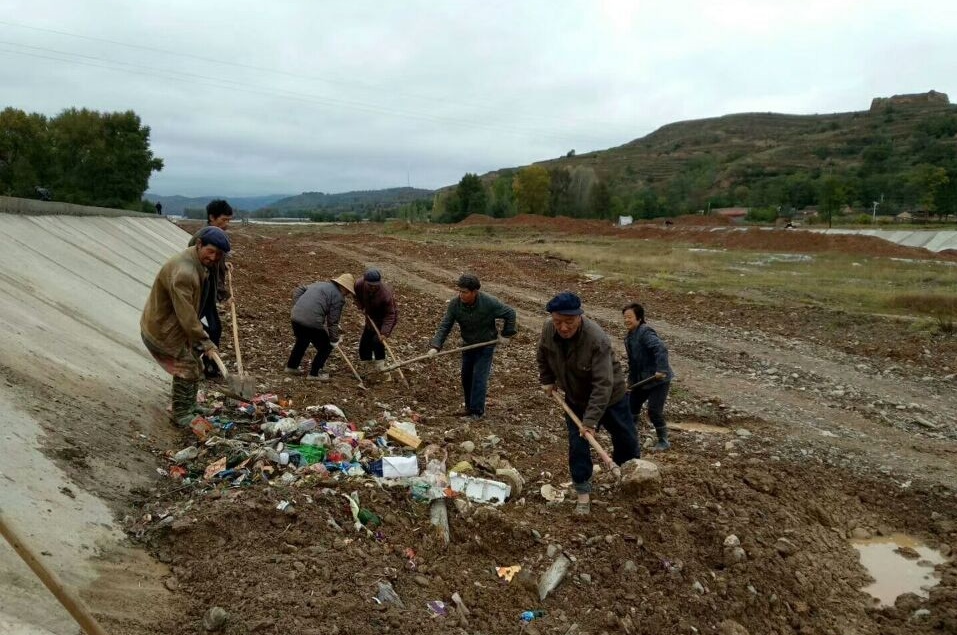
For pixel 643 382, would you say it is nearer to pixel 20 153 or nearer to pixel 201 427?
pixel 201 427

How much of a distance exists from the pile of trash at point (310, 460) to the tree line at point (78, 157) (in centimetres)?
3835

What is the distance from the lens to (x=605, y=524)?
176 inches

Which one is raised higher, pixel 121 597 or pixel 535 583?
pixel 121 597

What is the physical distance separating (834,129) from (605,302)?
129m

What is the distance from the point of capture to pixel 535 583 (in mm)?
3916

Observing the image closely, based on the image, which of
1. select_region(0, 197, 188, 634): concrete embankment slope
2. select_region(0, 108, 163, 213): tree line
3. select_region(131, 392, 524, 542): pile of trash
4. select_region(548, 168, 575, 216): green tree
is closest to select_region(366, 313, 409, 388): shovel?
select_region(131, 392, 524, 542): pile of trash

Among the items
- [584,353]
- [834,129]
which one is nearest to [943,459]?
[584,353]

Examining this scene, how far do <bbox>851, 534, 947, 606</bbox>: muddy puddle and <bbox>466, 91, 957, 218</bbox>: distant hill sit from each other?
5246 centimetres

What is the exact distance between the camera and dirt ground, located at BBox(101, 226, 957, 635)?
11.2ft

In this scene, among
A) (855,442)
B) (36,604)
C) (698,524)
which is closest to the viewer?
(36,604)

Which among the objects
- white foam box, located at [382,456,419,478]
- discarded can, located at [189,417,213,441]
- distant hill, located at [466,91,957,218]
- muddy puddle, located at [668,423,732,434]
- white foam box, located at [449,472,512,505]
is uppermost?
distant hill, located at [466,91,957,218]

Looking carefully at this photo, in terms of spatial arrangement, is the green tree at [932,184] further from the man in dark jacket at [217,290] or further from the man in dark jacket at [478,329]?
the man in dark jacket at [217,290]

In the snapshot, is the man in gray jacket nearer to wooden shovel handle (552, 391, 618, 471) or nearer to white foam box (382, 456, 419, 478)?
white foam box (382, 456, 419, 478)

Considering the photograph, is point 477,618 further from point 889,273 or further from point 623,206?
point 623,206
